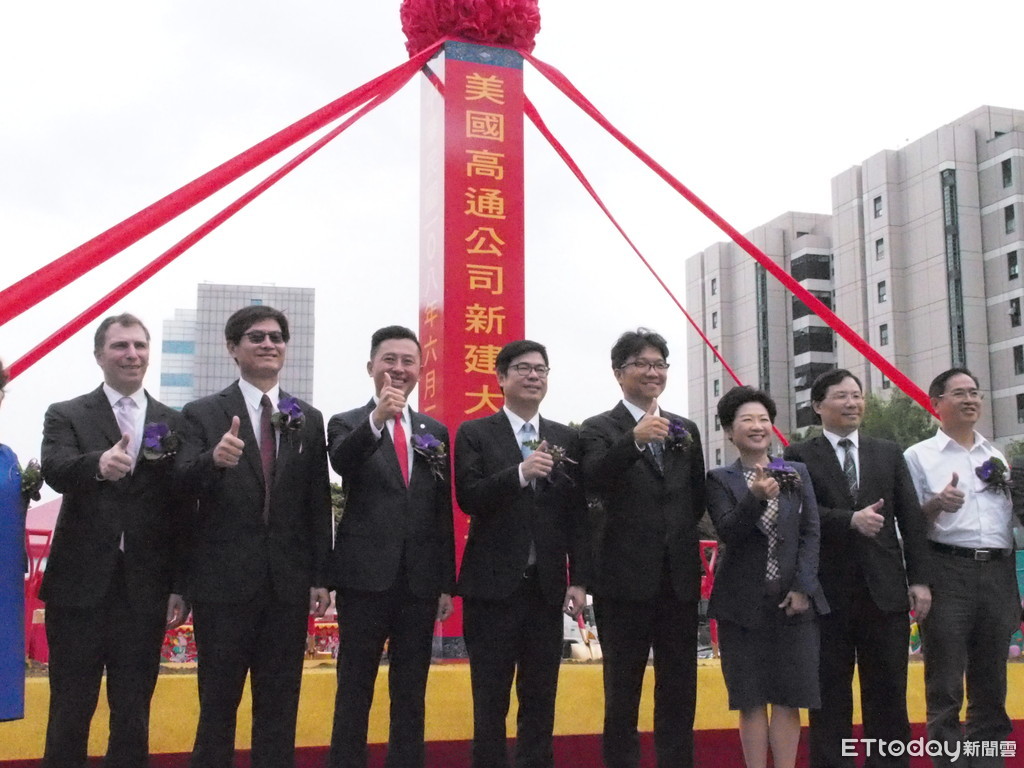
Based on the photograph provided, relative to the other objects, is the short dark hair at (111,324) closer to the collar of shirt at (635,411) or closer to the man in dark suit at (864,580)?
the collar of shirt at (635,411)

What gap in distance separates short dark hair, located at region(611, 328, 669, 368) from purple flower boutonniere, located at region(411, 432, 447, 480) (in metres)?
0.76

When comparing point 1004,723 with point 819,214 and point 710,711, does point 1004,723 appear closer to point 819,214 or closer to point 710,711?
point 710,711

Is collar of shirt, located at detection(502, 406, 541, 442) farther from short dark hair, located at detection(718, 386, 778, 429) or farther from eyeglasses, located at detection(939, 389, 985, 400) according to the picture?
eyeglasses, located at detection(939, 389, 985, 400)

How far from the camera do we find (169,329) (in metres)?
53.7

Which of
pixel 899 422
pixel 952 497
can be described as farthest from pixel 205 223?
pixel 899 422

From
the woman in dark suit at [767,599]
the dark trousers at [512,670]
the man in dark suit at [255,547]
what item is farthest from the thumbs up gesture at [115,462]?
the woman in dark suit at [767,599]

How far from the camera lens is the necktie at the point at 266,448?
131 inches

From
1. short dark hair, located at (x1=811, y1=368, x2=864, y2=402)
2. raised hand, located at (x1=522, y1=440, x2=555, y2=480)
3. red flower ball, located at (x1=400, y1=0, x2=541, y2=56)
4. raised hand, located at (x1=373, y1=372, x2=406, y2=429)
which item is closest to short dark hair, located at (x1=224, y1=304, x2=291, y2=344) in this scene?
raised hand, located at (x1=373, y1=372, x2=406, y2=429)

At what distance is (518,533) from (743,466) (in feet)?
2.87

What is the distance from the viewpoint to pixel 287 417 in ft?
10.9

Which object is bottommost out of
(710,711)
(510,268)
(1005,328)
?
(710,711)

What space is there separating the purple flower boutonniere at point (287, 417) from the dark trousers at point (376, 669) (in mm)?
561

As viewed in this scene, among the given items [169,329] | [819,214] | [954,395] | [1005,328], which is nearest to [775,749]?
[954,395]

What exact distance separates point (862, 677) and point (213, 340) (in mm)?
46554
